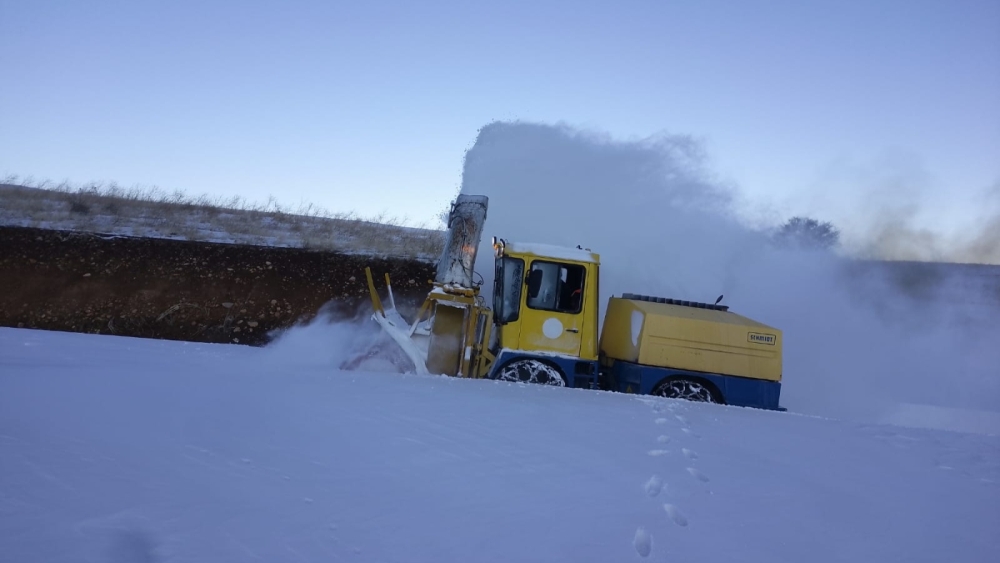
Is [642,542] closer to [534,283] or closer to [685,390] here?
[534,283]

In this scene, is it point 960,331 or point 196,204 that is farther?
point 196,204

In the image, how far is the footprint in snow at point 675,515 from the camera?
13.1 feet

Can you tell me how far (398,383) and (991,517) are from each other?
505 centimetres

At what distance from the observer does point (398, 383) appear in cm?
718

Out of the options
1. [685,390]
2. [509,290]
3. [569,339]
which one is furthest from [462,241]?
[685,390]

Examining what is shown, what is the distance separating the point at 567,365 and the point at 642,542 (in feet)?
19.6

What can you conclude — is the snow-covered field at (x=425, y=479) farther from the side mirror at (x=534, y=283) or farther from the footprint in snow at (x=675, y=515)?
the side mirror at (x=534, y=283)

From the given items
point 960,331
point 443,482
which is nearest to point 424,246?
point 960,331

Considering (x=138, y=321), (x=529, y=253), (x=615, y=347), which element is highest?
(x=529, y=253)

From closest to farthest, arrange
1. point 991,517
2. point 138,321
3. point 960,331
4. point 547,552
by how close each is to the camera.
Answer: point 547,552 → point 991,517 → point 960,331 → point 138,321

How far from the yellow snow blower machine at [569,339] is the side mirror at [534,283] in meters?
0.01

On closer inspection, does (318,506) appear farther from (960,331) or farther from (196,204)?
(196,204)

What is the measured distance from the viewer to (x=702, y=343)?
31.8 feet

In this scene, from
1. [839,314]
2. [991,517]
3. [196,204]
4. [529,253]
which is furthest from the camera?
[196,204]
